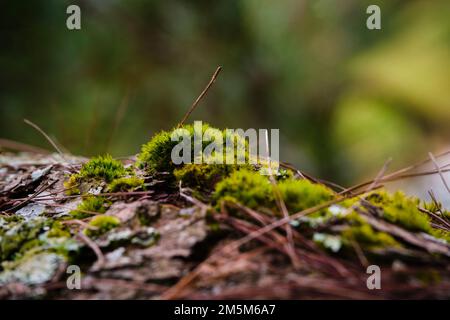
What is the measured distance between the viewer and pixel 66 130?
496cm

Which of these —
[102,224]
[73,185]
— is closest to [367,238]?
[102,224]

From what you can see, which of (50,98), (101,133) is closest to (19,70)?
(50,98)

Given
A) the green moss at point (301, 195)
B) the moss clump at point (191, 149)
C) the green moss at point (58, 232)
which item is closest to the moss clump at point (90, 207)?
the green moss at point (58, 232)

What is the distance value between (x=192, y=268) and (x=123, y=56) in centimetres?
464

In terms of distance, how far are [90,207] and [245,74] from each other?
485 cm

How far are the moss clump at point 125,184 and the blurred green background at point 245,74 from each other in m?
3.03

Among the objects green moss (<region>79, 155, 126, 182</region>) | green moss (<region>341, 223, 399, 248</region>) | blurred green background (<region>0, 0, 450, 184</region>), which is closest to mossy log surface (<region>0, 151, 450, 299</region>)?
green moss (<region>341, 223, 399, 248</region>)

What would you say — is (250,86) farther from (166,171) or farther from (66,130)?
(166,171)

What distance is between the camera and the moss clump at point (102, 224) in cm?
135

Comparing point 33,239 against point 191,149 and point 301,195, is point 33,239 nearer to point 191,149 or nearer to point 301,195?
point 191,149

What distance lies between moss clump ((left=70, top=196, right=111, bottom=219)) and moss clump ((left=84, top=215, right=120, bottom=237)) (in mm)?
139

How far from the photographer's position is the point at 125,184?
1649mm

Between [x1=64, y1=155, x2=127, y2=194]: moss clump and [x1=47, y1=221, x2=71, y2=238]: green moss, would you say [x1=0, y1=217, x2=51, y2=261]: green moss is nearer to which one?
[x1=47, y1=221, x2=71, y2=238]: green moss
